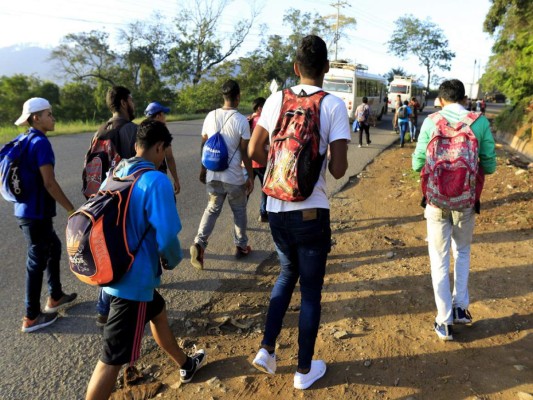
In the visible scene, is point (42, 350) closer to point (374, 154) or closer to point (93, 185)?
point (93, 185)

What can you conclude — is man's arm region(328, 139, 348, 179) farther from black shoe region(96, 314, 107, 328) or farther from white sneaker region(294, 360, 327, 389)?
black shoe region(96, 314, 107, 328)

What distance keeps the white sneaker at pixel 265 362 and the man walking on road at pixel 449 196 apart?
4.44 ft

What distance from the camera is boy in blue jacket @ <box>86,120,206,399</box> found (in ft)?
6.72

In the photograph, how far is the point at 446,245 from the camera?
10.1 feet

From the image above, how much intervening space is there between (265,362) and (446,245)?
1.63 metres

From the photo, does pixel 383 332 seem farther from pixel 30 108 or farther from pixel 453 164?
pixel 30 108

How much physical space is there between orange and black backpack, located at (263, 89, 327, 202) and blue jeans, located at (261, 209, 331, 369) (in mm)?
151

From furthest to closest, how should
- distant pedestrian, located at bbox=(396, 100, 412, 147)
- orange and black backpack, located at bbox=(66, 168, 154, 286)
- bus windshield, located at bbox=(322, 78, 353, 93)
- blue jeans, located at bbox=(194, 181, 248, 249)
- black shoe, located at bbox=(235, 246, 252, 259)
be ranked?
bus windshield, located at bbox=(322, 78, 353, 93) → distant pedestrian, located at bbox=(396, 100, 412, 147) → black shoe, located at bbox=(235, 246, 252, 259) → blue jeans, located at bbox=(194, 181, 248, 249) → orange and black backpack, located at bbox=(66, 168, 154, 286)

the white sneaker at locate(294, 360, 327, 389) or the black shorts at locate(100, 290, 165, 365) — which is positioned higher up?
the black shorts at locate(100, 290, 165, 365)

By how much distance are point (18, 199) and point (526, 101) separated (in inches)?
602

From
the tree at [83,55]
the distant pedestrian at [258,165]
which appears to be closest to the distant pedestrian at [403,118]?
the distant pedestrian at [258,165]

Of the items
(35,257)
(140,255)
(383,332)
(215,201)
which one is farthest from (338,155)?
(35,257)

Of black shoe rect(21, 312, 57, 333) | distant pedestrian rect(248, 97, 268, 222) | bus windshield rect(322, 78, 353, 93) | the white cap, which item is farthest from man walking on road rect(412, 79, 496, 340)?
bus windshield rect(322, 78, 353, 93)

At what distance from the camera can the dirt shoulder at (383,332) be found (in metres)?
2.59
